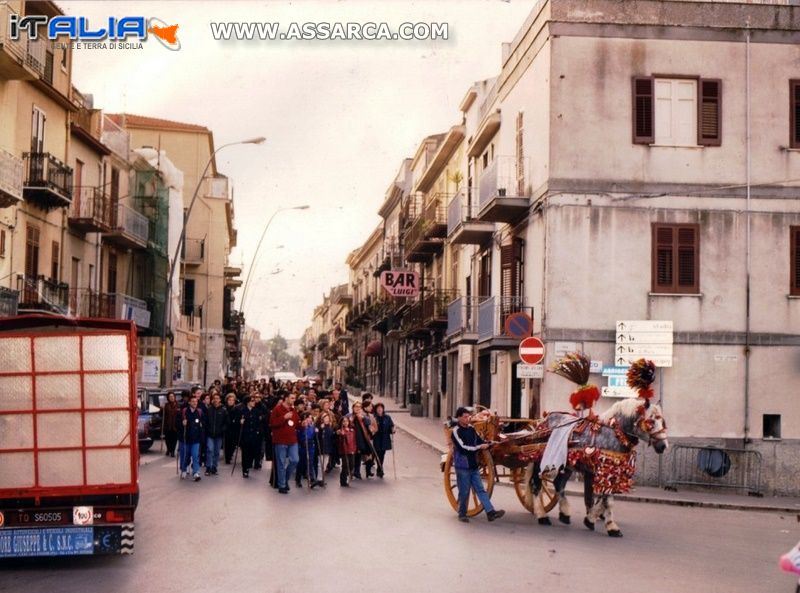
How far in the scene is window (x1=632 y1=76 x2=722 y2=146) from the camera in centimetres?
2589

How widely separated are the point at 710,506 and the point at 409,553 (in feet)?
32.0

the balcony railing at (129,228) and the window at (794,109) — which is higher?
the window at (794,109)

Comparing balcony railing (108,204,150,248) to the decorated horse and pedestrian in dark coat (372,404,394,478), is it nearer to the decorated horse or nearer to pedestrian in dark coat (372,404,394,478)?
pedestrian in dark coat (372,404,394,478)

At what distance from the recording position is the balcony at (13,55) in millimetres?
Result: 28547

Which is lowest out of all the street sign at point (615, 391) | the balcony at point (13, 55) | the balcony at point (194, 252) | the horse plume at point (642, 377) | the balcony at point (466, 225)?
the street sign at point (615, 391)

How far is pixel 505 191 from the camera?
29.9 meters

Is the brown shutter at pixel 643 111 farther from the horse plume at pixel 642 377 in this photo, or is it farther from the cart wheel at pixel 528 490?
the horse plume at pixel 642 377

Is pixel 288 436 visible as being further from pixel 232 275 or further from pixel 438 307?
pixel 232 275

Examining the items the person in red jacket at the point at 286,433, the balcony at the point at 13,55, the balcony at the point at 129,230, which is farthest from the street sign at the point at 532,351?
the balcony at the point at 129,230

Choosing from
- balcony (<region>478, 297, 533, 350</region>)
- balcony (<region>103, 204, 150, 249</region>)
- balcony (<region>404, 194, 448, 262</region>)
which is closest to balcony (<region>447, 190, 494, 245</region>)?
balcony (<region>478, 297, 533, 350</region>)

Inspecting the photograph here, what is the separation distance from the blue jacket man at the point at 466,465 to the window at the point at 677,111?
11.5 metres

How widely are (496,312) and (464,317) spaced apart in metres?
6.57

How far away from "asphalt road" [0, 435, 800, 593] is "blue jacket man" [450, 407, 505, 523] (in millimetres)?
219

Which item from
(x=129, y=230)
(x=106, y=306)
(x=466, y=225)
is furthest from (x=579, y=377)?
(x=129, y=230)
